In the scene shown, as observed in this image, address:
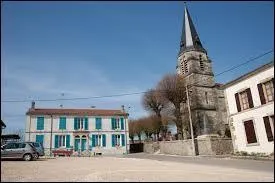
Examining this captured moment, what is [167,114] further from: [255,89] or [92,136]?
[255,89]

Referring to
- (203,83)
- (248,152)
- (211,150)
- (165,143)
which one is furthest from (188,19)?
(248,152)

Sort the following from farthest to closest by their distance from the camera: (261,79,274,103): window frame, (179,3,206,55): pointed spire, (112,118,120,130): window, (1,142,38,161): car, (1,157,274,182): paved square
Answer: (179,3,206,55): pointed spire < (112,118,120,130): window < (261,79,274,103): window frame < (1,142,38,161): car < (1,157,274,182): paved square

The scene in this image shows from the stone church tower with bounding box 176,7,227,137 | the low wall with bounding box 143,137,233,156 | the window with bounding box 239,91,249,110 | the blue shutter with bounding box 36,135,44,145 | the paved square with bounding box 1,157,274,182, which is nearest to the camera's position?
the paved square with bounding box 1,157,274,182

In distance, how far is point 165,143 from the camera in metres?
32.2

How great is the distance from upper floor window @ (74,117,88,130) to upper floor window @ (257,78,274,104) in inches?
1009

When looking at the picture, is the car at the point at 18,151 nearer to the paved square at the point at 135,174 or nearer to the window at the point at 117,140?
the paved square at the point at 135,174

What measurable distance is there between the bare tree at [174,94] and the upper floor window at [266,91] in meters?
16.5

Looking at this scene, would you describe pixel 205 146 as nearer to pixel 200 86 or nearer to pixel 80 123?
pixel 200 86

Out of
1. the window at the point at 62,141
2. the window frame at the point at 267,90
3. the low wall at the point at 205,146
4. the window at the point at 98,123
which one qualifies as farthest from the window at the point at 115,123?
the window frame at the point at 267,90

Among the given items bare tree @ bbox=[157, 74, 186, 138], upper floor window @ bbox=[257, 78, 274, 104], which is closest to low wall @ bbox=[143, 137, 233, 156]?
bare tree @ bbox=[157, 74, 186, 138]

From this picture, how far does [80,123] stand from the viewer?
124 feet

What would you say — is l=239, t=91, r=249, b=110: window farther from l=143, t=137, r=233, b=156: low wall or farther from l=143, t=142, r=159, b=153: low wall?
l=143, t=142, r=159, b=153: low wall

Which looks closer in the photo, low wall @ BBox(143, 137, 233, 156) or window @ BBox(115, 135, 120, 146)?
low wall @ BBox(143, 137, 233, 156)

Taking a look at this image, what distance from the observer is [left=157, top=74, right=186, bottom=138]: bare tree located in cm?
3522
